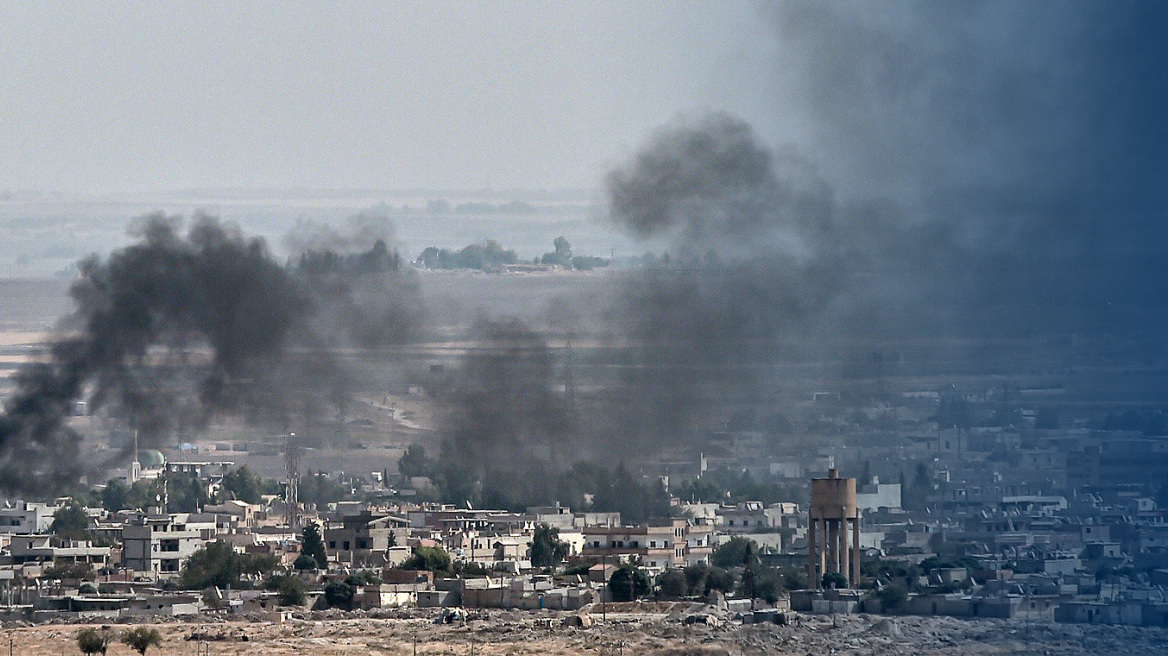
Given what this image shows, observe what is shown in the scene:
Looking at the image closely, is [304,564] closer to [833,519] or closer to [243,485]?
[833,519]

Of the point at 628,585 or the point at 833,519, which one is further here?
the point at 833,519

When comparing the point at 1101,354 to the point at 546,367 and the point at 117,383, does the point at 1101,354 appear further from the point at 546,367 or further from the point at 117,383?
the point at 117,383

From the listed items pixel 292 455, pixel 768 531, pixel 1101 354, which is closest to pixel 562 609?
pixel 1101 354

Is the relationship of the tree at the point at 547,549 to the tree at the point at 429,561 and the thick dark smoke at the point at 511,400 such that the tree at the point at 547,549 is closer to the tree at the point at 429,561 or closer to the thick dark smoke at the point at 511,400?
the tree at the point at 429,561

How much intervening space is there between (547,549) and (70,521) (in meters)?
18.8

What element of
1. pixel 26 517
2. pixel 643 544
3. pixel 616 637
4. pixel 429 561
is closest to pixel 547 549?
pixel 643 544

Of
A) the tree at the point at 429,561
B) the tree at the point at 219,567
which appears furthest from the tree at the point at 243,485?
the tree at the point at 429,561

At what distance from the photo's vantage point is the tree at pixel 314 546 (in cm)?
9512

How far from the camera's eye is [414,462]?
444 ft

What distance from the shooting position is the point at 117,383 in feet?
287

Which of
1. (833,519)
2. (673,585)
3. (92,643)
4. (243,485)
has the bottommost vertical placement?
(92,643)

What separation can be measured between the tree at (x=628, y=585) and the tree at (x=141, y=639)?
14114 millimetres

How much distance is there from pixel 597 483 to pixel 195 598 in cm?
3435

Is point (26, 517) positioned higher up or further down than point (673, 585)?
higher up
